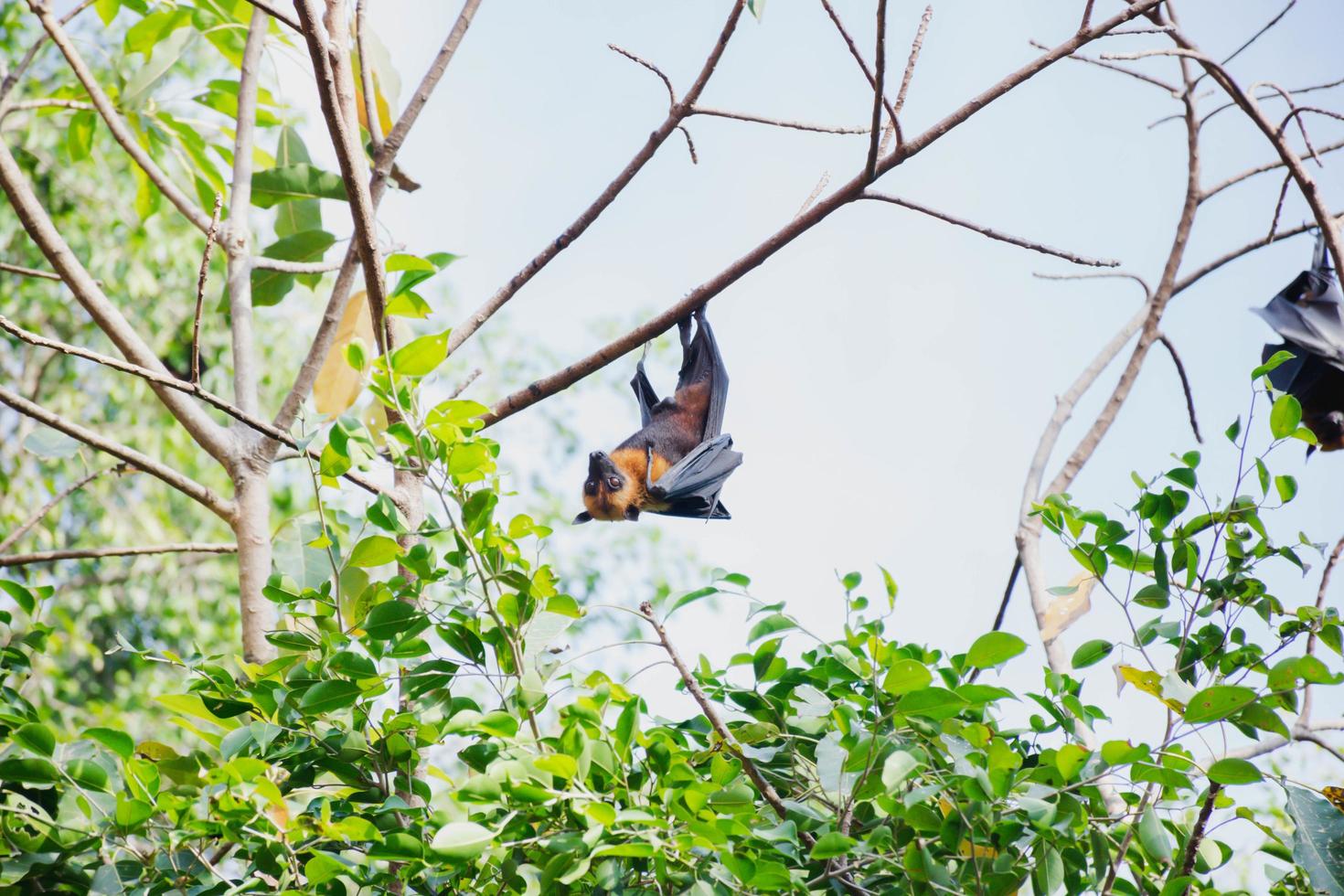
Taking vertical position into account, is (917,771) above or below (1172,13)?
below

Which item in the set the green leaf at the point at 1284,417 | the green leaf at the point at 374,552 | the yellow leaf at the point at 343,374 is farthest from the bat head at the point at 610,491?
the green leaf at the point at 1284,417

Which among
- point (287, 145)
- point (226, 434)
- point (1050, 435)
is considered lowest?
point (226, 434)

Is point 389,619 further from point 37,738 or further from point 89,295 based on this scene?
point 89,295

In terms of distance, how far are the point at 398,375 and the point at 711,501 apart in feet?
9.81

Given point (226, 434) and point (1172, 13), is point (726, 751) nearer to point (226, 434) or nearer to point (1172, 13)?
point (226, 434)

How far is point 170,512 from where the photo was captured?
37.4 feet

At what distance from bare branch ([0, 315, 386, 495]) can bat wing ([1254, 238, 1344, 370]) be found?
4.21 meters

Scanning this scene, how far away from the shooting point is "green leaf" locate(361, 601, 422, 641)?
176 cm

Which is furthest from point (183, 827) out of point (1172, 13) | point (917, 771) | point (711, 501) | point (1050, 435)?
point (1172, 13)

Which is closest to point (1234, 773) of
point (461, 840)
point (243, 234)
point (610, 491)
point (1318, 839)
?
point (1318, 839)

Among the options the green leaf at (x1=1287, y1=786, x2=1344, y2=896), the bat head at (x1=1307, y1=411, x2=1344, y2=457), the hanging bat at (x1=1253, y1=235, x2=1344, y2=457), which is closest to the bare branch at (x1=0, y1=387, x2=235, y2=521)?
the green leaf at (x1=1287, y1=786, x2=1344, y2=896)

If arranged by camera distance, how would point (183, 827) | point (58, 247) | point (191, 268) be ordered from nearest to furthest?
point (183, 827), point (58, 247), point (191, 268)

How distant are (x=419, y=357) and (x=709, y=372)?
10.1ft

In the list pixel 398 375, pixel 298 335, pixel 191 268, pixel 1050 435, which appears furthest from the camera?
pixel 298 335
